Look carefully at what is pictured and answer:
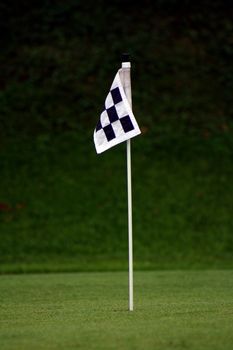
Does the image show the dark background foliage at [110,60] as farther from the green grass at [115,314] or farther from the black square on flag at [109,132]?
the black square on flag at [109,132]

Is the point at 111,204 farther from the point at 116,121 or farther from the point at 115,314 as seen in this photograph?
the point at 115,314

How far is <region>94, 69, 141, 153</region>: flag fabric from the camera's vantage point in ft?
33.9

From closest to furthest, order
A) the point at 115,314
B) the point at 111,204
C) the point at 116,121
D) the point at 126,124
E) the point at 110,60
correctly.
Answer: the point at 115,314
the point at 126,124
the point at 116,121
the point at 111,204
the point at 110,60

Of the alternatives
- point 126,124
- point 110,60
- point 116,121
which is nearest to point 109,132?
point 116,121

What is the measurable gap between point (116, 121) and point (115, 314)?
2.04 meters

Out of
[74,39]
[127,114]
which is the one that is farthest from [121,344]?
[74,39]

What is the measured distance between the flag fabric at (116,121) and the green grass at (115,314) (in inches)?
71.7

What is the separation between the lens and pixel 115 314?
395 inches

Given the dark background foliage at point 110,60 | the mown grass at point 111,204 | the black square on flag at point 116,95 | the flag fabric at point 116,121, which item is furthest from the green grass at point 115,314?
the dark background foliage at point 110,60

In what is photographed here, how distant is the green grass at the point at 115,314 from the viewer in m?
7.93

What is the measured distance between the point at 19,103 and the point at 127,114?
56.8ft

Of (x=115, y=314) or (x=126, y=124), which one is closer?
(x=115, y=314)

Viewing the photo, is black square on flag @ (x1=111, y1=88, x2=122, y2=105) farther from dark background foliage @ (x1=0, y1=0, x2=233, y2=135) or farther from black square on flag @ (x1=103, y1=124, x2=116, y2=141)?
dark background foliage @ (x1=0, y1=0, x2=233, y2=135)

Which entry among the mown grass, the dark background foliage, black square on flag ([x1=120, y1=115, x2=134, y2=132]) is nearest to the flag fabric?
black square on flag ([x1=120, y1=115, x2=134, y2=132])
